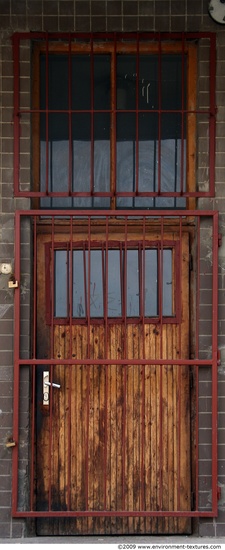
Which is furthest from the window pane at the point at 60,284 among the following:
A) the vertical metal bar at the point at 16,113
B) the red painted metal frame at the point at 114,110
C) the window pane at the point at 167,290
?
the window pane at the point at 167,290

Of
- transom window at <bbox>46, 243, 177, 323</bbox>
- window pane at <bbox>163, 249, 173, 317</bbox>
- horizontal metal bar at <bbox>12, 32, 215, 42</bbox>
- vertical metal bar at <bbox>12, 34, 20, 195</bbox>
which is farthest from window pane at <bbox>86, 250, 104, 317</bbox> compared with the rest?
horizontal metal bar at <bbox>12, 32, 215, 42</bbox>

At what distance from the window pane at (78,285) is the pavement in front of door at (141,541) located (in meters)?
1.71

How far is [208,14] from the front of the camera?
570 cm

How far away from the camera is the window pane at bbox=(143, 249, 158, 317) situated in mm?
5797

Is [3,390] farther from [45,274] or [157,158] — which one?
[157,158]

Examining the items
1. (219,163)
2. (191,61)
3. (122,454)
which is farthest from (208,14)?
(122,454)

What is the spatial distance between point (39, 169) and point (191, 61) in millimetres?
1450

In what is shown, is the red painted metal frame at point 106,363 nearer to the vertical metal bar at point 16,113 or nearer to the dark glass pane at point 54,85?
the vertical metal bar at point 16,113

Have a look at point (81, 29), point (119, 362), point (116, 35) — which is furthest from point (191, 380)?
point (81, 29)

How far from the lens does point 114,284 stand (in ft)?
19.1

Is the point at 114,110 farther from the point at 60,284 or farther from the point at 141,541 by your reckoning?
the point at 141,541

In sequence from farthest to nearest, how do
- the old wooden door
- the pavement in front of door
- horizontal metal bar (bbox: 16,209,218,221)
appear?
the old wooden door → horizontal metal bar (bbox: 16,209,218,221) → the pavement in front of door

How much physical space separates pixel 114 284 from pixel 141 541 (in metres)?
1.95

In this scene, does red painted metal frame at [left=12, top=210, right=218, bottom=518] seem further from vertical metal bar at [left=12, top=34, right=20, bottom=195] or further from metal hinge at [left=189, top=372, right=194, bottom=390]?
vertical metal bar at [left=12, top=34, right=20, bottom=195]
